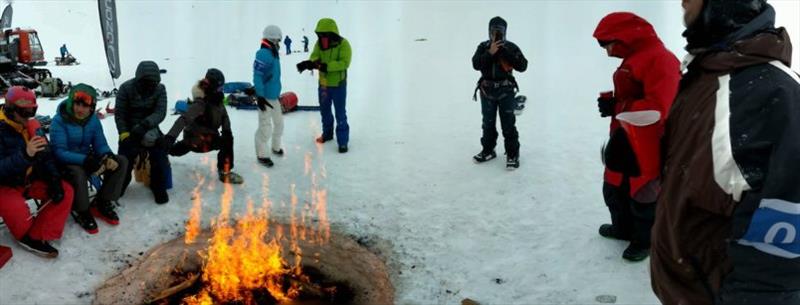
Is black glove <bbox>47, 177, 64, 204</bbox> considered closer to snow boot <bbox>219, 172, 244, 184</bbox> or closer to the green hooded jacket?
snow boot <bbox>219, 172, 244, 184</bbox>

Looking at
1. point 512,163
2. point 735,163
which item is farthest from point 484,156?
point 735,163

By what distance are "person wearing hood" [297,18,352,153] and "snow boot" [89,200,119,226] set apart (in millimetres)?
3396

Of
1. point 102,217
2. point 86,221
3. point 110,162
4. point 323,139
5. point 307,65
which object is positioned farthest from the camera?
point 323,139

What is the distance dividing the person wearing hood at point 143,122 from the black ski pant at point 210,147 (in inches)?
19.5

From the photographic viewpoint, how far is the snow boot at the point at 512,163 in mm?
7625

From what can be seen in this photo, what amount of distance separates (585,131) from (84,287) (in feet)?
25.8

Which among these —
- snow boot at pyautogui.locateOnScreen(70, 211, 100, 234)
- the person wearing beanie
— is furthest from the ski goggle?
snow boot at pyautogui.locateOnScreen(70, 211, 100, 234)

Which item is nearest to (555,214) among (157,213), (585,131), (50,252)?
(585,131)

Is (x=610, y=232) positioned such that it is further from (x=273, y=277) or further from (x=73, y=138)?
(x=73, y=138)

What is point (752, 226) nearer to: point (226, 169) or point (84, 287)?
point (84, 287)

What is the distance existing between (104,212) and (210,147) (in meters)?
1.57

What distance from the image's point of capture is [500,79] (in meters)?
7.36

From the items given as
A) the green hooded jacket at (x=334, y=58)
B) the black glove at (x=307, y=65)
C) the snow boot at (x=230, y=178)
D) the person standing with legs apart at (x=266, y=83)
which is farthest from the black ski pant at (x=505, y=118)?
the snow boot at (x=230, y=178)

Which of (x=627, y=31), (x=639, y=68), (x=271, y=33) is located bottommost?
(x=639, y=68)
